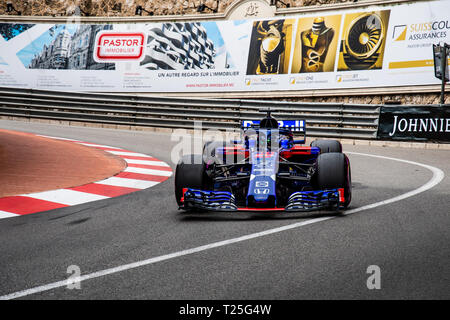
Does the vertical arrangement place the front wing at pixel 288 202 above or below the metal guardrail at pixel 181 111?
below

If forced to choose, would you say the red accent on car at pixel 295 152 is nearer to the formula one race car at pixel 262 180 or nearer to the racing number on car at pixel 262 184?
the formula one race car at pixel 262 180

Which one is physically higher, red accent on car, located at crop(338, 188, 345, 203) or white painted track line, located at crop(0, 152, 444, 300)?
red accent on car, located at crop(338, 188, 345, 203)

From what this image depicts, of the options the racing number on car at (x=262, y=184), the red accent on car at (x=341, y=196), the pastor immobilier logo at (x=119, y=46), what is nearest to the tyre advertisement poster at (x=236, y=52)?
the pastor immobilier logo at (x=119, y=46)

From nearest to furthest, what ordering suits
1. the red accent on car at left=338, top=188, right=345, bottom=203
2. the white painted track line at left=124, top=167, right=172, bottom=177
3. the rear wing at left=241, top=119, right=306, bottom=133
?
1. the red accent on car at left=338, top=188, right=345, bottom=203
2. the rear wing at left=241, top=119, right=306, bottom=133
3. the white painted track line at left=124, top=167, right=172, bottom=177

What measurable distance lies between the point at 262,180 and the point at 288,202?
39 cm

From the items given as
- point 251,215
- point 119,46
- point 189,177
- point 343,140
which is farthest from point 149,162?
point 119,46

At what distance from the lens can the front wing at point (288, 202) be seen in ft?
16.1

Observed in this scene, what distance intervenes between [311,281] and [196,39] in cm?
2076

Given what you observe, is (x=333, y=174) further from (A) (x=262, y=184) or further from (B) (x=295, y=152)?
(B) (x=295, y=152)

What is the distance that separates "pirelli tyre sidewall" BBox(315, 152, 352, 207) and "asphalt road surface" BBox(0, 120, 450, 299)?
0.30m

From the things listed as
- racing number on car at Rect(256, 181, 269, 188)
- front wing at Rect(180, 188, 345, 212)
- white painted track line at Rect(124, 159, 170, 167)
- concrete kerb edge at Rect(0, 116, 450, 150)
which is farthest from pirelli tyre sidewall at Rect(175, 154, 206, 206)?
concrete kerb edge at Rect(0, 116, 450, 150)

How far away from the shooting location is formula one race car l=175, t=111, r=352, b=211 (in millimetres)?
4984

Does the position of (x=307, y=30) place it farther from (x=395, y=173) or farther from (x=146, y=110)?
(x=395, y=173)

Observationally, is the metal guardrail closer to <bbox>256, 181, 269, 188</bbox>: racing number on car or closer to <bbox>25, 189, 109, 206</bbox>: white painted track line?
<bbox>25, 189, 109, 206</bbox>: white painted track line
